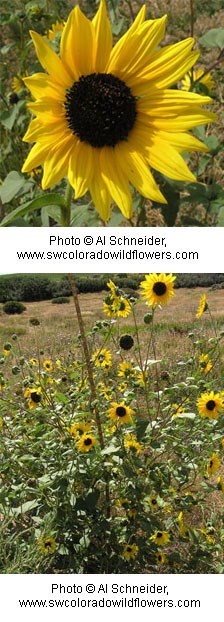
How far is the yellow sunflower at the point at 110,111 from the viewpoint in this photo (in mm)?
797

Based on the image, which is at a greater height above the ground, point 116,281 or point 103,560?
point 116,281

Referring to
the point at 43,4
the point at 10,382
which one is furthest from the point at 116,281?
the point at 43,4

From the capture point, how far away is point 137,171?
835mm

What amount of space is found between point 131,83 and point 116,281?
27 cm

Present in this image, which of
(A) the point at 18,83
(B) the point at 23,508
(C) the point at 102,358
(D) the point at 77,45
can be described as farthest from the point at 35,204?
(A) the point at 18,83

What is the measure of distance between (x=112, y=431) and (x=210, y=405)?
0.53 ft

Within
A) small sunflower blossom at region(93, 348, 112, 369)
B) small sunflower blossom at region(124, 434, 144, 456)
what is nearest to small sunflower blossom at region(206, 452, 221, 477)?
small sunflower blossom at region(124, 434, 144, 456)

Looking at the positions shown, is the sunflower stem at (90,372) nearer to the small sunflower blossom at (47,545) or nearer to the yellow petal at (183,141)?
the small sunflower blossom at (47,545)

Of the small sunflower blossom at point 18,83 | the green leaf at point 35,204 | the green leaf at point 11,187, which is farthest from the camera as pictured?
the small sunflower blossom at point 18,83

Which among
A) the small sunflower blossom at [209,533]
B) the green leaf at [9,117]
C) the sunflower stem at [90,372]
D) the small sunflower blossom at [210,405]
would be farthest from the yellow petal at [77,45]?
the small sunflower blossom at [209,533]

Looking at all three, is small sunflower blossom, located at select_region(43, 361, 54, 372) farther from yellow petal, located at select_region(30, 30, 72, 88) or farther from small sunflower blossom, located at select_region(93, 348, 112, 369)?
yellow petal, located at select_region(30, 30, 72, 88)

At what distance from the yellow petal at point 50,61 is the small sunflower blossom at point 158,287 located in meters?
0.28

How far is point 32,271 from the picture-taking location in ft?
3.01
